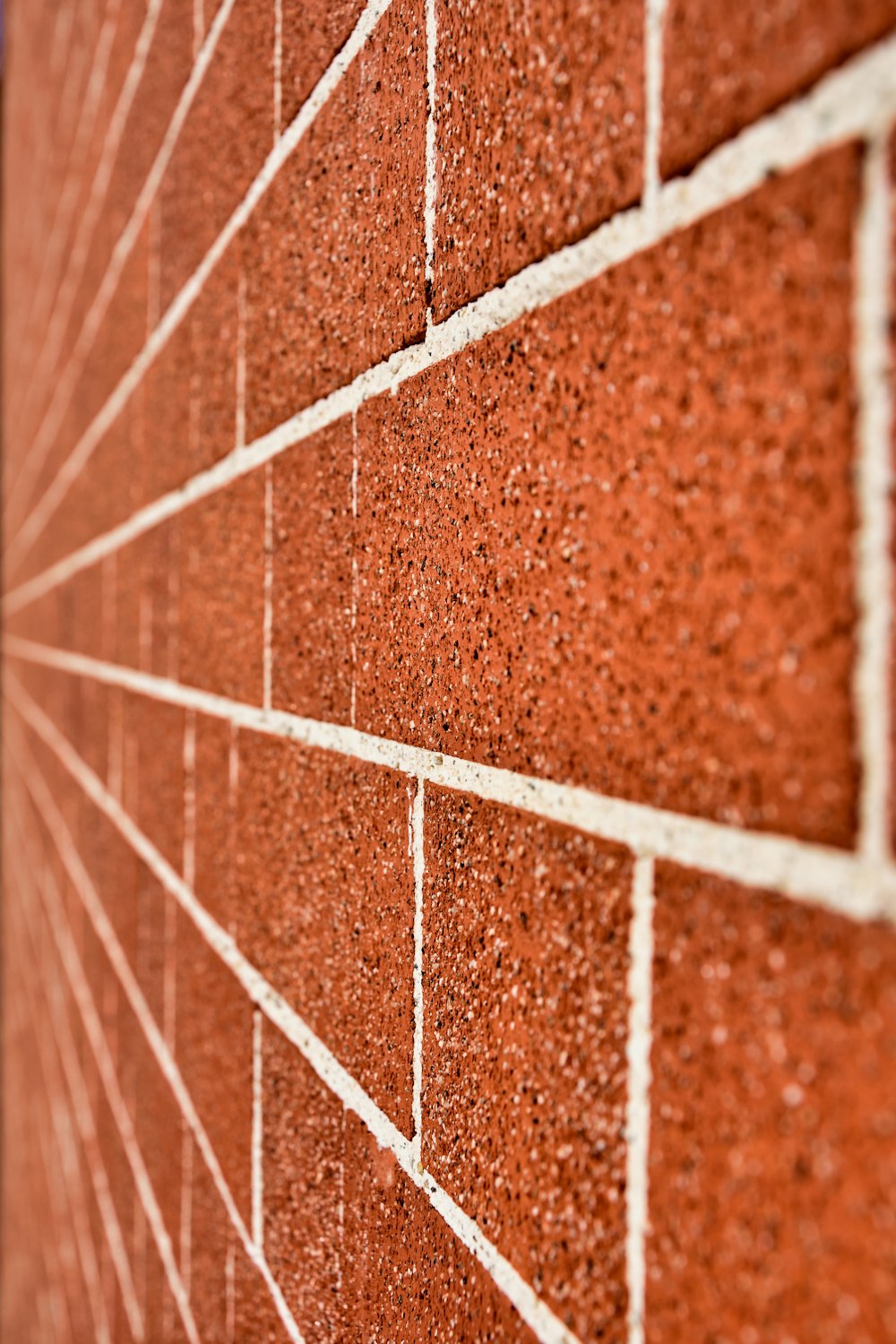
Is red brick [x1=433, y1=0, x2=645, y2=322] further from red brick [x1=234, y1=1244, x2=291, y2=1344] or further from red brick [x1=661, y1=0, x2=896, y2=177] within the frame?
red brick [x1=234, y1=1244, x2=291, y2=1344]

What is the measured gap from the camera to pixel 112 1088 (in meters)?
1.65

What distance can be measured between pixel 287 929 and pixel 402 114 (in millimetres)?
516

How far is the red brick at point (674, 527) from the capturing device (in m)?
0.30

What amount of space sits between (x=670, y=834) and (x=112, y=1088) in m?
1.49

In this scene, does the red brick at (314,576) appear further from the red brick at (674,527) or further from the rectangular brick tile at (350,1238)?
the rectangular brick tile at (350,1238)

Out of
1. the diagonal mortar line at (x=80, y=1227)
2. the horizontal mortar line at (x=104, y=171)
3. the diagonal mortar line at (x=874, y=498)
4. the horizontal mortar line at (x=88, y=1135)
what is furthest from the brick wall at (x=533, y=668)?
the diagonal mortar line at (x=80, y=1227)

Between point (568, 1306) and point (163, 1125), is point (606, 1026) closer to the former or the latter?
point (568, 1306)

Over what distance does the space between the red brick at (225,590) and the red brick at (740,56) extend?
54cm

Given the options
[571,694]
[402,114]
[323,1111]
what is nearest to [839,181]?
[571,694]

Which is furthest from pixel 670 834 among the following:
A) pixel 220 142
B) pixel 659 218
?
pixel 220 142

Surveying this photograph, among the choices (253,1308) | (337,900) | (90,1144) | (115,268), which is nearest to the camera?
(337,900)

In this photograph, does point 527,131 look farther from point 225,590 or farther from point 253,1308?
point 253,1308

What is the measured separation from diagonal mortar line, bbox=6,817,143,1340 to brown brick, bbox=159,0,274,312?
1.25 metres

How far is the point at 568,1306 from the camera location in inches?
17.3
